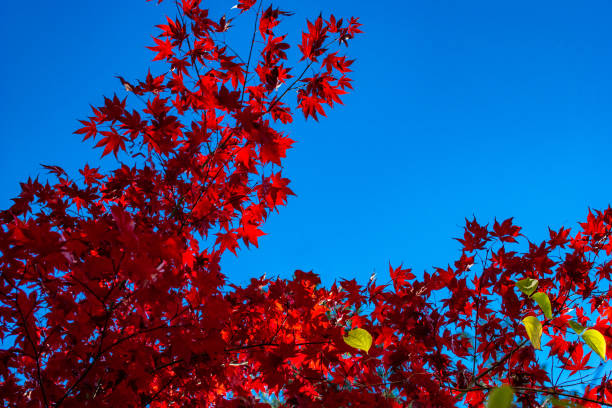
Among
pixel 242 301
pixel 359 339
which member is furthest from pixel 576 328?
pixel 242 301

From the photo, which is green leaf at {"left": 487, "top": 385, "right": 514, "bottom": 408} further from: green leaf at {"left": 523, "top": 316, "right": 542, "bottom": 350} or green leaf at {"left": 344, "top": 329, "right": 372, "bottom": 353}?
green leaf at {"left": 344, "top": 329, "right": 372, "bottom": 353}

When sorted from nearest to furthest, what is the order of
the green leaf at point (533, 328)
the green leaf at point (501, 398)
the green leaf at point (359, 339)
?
the green leaf at point (501, 398) → the green leaf at point (533, 328) → the green leaf at point (359, 339)

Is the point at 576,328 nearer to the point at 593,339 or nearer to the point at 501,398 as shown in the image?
the point at 593,339

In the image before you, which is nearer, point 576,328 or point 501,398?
point 501,398

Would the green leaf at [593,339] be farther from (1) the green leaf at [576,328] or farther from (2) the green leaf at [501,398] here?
(2) the green leaf at [501,398]

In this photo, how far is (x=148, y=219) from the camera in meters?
3.10

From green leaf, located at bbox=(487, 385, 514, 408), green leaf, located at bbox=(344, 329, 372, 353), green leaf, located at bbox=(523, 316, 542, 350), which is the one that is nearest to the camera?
green leaf, located at bbox=(487, 385, 514, 408)

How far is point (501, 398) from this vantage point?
2.86 feet

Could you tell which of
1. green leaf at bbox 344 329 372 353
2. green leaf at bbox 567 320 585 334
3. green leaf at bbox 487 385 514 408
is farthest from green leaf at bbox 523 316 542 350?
green leaf at bbox 344 329 372 353

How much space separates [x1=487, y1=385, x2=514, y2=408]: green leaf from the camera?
33.7 inches

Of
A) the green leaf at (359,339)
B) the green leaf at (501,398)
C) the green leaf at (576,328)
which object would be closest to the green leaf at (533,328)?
the green leaf at (576,328)

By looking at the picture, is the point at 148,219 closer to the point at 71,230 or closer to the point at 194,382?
the point at 71,230

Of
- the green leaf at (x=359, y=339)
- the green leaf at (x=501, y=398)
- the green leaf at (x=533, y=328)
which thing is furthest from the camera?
the green leaf at (x=359, y=339)

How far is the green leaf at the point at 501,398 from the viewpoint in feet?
2.81
